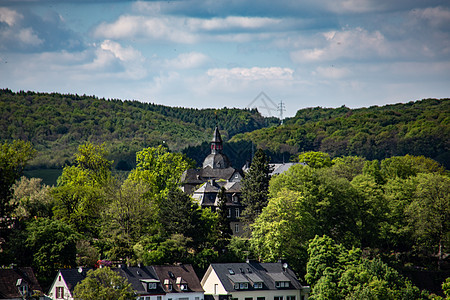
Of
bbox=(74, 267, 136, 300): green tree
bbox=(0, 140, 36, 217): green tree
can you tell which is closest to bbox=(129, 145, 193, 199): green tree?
bbox=(0, 140, 36, 217): green tree

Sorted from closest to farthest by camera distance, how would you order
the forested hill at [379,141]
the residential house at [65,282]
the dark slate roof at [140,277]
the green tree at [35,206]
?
the residential house at [65,282]
the dark slate roof at [140,277]
the green tree at [35,206]
the forested hill at [379,141]

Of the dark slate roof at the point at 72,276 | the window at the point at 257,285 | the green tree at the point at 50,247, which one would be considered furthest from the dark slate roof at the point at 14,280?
the window at the point at 257,285

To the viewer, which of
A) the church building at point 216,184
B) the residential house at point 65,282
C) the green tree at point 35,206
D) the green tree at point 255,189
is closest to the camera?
the residential house at point 65,282

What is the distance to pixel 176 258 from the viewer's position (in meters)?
77.6

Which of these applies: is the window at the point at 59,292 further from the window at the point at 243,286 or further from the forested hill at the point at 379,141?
the forested hill at the point at 379,141

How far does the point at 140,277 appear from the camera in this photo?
69188 mm

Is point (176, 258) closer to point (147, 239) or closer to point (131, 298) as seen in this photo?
point (147, 239)

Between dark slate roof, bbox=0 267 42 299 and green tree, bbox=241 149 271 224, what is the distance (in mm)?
32928

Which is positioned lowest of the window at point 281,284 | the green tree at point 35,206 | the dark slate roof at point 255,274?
the window at point 281,284

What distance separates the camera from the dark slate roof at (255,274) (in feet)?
241

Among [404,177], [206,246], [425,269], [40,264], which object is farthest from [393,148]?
[40,264]

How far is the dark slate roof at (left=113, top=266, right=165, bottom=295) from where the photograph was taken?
67.8 metres

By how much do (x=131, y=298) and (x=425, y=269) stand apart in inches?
1634

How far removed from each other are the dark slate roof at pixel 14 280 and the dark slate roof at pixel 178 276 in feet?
41.0
